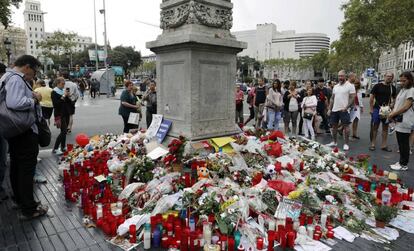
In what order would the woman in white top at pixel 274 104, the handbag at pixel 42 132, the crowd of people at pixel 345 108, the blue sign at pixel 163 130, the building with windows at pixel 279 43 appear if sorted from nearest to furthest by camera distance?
the handbag at pixel 42 132 < the blue sign at pixel 163 130 < the crowd of people at pixel 345 108 < the woman in white top at pixel 274 104 < the building with windows at pixel 279 43

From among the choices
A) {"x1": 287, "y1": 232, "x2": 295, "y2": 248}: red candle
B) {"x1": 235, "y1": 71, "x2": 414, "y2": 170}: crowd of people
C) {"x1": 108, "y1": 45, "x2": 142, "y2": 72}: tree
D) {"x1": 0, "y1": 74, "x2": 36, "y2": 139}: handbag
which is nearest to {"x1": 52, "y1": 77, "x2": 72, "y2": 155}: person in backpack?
{"x1": 0, "y1": 74, "x2": 36, "y2": 139}: handbag

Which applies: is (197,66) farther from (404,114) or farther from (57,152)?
(57,152)

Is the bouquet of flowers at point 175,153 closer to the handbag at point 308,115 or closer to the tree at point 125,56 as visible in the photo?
the handbag at point 308,115

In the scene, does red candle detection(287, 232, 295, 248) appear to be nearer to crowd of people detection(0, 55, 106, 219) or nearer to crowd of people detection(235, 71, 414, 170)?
crowd of people detection(0, 55, 106, 219)

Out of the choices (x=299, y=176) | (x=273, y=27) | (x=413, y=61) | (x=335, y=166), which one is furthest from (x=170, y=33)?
(x=273, y=27)

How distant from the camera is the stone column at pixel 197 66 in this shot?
5.48 meters

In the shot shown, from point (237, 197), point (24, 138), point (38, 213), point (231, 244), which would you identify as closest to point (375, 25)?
point (237, 197)

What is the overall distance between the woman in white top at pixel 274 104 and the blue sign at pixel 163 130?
4.45 m

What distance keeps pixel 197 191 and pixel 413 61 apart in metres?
105

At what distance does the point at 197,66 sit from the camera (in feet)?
18.0

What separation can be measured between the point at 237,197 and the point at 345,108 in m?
5.23

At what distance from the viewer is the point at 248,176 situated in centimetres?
484

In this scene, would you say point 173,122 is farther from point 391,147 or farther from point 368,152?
point 391,147

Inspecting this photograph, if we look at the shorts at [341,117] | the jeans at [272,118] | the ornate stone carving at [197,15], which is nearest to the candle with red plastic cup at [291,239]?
the ornate stone carving at [197,15]
